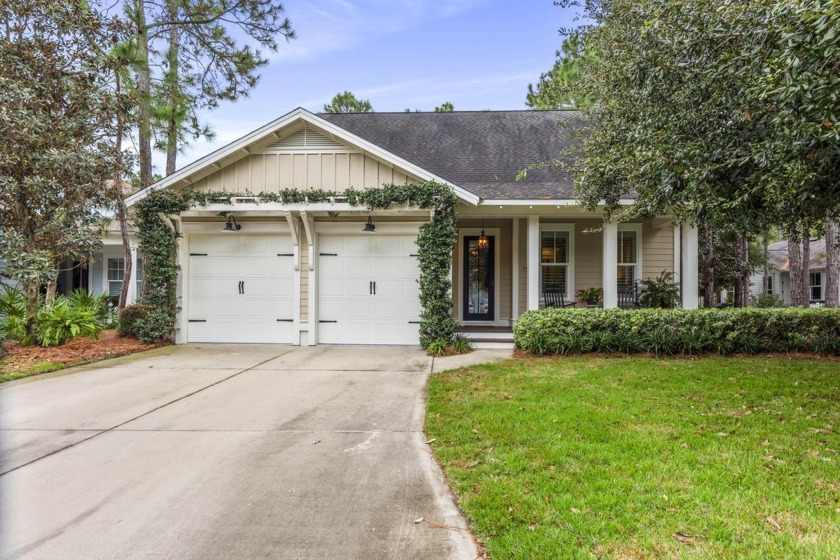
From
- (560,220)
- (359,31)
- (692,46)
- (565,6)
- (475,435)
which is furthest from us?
(359,31)

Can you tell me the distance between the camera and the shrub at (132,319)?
8.46 meters

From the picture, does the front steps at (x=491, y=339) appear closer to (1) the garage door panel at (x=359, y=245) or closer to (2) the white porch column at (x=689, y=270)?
(1) the garage door panel at (x=359, y=245)

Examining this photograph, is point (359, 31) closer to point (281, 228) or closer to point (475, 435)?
point (281, 228)

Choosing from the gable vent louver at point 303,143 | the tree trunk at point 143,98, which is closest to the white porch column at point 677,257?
the gable vent louver at point 303,143

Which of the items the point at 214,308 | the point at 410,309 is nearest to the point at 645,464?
the point at 410,309

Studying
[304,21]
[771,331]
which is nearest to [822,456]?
[771,331]

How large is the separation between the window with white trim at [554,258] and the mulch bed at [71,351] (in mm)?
8591

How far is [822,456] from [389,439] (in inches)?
133

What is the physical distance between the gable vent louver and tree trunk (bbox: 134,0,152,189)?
10.3 ft

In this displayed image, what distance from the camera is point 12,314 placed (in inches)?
331

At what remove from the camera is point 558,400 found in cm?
464

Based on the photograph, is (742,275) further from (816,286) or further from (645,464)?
(645,464)

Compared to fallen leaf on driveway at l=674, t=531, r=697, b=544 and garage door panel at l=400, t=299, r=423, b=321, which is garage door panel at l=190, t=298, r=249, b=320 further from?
fallen leaf on driveway at l=674, t=531, r=697, b=544

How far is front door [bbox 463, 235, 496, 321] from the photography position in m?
10.6
